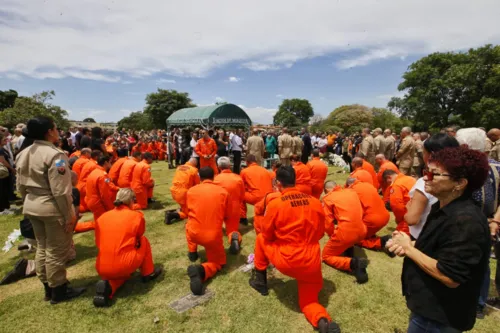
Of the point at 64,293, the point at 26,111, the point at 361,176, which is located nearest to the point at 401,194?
the point at 361,176

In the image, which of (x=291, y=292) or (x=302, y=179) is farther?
(x=302, y=179)

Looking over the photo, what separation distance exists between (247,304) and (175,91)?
5095cm

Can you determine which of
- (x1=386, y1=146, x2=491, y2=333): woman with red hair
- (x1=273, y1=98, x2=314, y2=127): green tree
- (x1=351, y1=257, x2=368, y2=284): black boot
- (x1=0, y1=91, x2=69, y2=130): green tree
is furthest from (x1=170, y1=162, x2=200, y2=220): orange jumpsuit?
(x1=273, y1=98, x2=314, y2=127): green tree

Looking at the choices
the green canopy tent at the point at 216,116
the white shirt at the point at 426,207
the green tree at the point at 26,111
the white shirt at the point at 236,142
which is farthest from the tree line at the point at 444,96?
the white shirt at the point at 426,207

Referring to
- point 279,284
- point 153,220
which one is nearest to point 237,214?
point 279,284

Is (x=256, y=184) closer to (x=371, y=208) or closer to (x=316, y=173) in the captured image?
(x=316, y=173)

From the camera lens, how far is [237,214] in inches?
197

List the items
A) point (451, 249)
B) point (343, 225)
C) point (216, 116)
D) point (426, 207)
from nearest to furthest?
point (451, 249), point (426, 207), point (343, 225), point (216, 116)

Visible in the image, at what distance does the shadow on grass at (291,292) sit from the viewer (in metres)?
3.37

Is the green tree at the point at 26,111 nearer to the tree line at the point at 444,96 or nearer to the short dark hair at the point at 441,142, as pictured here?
the tree line at the point at 444,96

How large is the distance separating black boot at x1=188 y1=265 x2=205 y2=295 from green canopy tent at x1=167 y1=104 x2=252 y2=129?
533 inches

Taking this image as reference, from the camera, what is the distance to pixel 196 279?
3492 mm

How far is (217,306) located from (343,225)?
2.12 metres

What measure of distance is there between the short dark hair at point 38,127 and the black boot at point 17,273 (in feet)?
7.13
